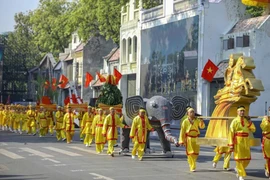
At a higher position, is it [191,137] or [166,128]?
[166,128]

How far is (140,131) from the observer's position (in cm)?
1920

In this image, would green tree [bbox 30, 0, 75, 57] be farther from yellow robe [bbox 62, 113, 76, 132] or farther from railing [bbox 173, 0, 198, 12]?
yellow robe [bbox 62, 113, 76, 132]

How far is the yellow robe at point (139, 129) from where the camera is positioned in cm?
1916

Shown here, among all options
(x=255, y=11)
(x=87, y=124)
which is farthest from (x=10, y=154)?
(x=255, y=11)

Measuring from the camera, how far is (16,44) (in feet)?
265

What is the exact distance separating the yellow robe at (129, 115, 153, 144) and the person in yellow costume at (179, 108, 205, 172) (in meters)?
2.96

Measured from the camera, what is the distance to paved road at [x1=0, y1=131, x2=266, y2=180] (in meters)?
14.7

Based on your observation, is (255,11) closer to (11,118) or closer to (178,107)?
(11,118)

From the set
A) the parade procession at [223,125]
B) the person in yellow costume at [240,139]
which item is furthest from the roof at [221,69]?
the person in yellow costume at [240,139]

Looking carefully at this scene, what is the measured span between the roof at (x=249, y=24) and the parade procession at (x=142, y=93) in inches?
3.6

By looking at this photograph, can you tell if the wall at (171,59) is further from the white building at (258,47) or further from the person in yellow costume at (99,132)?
the person in yellow costume at (99,132)

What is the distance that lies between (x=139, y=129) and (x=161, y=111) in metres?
1.31

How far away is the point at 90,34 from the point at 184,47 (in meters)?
16.7

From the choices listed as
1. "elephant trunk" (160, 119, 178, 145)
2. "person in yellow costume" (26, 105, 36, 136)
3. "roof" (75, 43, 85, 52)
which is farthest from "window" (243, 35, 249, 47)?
"roof" (75, 43, 85, 52)
